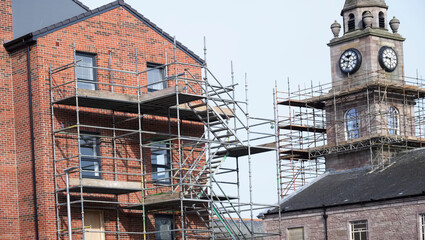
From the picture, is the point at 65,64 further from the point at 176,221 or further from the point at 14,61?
the point at 176,221

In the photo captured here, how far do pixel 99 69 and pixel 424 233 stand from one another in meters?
19.3

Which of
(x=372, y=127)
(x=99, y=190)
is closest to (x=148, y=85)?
(x=99, y=190)

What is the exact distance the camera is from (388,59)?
53125mm

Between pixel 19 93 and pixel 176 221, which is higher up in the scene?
pixel 19 93

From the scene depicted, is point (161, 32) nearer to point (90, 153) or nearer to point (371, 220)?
point (90, 153)

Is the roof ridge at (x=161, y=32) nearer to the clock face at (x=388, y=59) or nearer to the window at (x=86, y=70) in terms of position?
the window at (x=86, y=70)

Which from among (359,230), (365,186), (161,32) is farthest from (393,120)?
(161,32)

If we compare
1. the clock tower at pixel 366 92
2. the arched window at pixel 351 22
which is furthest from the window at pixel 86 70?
the arched window at pixel 351 22

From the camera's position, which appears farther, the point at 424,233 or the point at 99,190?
the point at 424,233

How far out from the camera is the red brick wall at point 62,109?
26.3 meters

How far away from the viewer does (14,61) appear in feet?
91.2

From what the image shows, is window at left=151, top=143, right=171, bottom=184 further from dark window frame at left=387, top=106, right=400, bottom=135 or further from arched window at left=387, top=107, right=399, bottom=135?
dark window frame at left=387, top=106, right=400, bottom=135

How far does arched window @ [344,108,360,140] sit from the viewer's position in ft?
171


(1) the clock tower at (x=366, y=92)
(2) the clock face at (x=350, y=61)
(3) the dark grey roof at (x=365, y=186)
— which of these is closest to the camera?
(3) the dark grey roof at (x=365, y=186)
